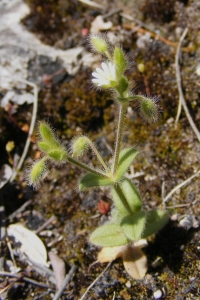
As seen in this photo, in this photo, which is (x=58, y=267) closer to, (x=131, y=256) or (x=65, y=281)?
(x=65, y=281)

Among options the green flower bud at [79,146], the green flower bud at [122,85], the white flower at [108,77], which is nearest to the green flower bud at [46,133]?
the green flower bud at [79,146]

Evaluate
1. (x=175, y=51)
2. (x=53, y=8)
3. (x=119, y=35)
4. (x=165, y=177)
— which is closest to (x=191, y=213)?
(x=165, y=177)

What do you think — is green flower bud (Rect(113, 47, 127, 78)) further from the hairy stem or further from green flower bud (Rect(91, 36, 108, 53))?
the hairy stem

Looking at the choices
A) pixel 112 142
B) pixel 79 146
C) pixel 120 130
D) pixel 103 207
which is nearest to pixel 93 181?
pixel 79 146

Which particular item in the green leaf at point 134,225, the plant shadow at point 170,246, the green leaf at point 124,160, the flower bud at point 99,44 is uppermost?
the flower bud at point 99,44

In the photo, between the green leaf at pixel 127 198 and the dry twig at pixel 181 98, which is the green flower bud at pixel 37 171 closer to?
the green leaf at pixel 127 198

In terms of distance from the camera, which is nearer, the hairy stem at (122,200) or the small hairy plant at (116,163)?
the small hairy plant at (116,163)
